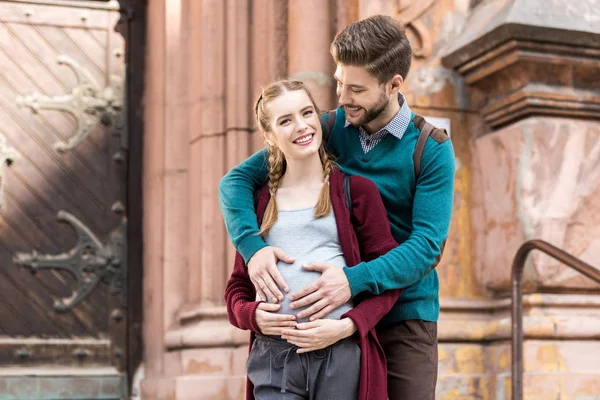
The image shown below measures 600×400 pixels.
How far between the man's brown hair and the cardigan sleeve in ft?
0.80

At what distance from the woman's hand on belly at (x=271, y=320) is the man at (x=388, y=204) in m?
0.02

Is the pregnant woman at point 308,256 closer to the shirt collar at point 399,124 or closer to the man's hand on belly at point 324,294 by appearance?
the man's hand on belly at point 324,294

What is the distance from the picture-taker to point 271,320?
6.85 ft

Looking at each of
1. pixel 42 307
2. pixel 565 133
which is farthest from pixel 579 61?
pixel 42 307

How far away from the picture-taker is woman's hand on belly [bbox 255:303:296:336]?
2072mm

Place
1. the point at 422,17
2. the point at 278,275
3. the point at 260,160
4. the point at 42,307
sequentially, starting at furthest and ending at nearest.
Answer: the point at 42,307 < the point at 422,17 < the point at 260,160 < the point at 278,275

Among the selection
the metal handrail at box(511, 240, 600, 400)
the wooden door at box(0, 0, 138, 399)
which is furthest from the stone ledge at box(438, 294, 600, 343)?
the wooden door at box(0, 0, 138, 399)

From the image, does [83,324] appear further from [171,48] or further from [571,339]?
[571,339]

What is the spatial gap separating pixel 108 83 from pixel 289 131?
3277mm

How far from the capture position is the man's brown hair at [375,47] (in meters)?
2.17

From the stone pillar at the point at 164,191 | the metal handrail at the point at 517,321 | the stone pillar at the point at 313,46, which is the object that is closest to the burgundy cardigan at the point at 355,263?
the metal handrail at the point at 517,321

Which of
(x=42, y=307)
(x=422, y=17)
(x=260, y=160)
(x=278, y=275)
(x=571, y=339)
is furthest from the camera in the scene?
(x=42, y=307)

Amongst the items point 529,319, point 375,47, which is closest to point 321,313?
point 375,47

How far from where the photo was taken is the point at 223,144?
480cm
